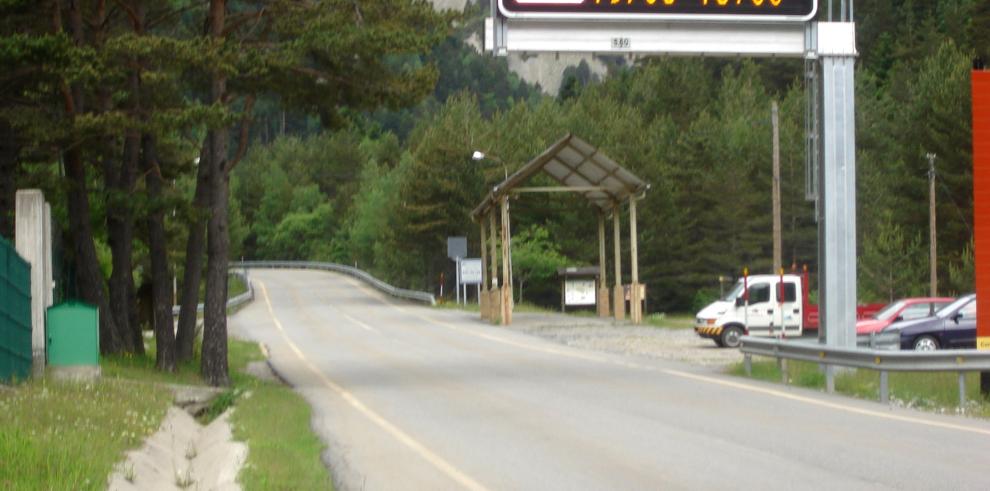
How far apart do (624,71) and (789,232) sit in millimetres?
54173

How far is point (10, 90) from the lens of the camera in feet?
83.4

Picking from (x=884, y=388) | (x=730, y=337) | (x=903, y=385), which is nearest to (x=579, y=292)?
(x=730, y=337)

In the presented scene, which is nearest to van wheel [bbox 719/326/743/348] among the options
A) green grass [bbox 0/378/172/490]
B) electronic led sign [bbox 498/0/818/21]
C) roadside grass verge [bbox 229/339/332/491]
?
electronic led sign [bbox 498/0/818/21]

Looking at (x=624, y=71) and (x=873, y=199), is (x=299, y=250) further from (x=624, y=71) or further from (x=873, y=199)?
(x=873, y=199)

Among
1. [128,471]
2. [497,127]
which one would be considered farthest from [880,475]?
[497,127]

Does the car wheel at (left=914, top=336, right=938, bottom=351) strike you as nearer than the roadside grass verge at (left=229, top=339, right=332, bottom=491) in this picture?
No

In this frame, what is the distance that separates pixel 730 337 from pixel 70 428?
25.0 meters

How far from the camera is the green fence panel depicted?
1723 cm

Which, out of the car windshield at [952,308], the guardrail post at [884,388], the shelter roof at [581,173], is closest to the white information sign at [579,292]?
the shelter roof at [581,173]

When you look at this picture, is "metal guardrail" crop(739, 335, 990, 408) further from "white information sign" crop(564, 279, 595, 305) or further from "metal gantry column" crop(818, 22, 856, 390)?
"white information sign" crop(564, 279, 595, 305)

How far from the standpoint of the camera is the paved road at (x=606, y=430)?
12.3 metres

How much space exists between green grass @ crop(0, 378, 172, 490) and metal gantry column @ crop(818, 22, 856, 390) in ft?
36.8

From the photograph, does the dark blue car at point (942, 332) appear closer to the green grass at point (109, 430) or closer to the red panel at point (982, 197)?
the red panel at point (982, 197)

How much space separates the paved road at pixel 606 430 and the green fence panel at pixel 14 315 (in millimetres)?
4060
